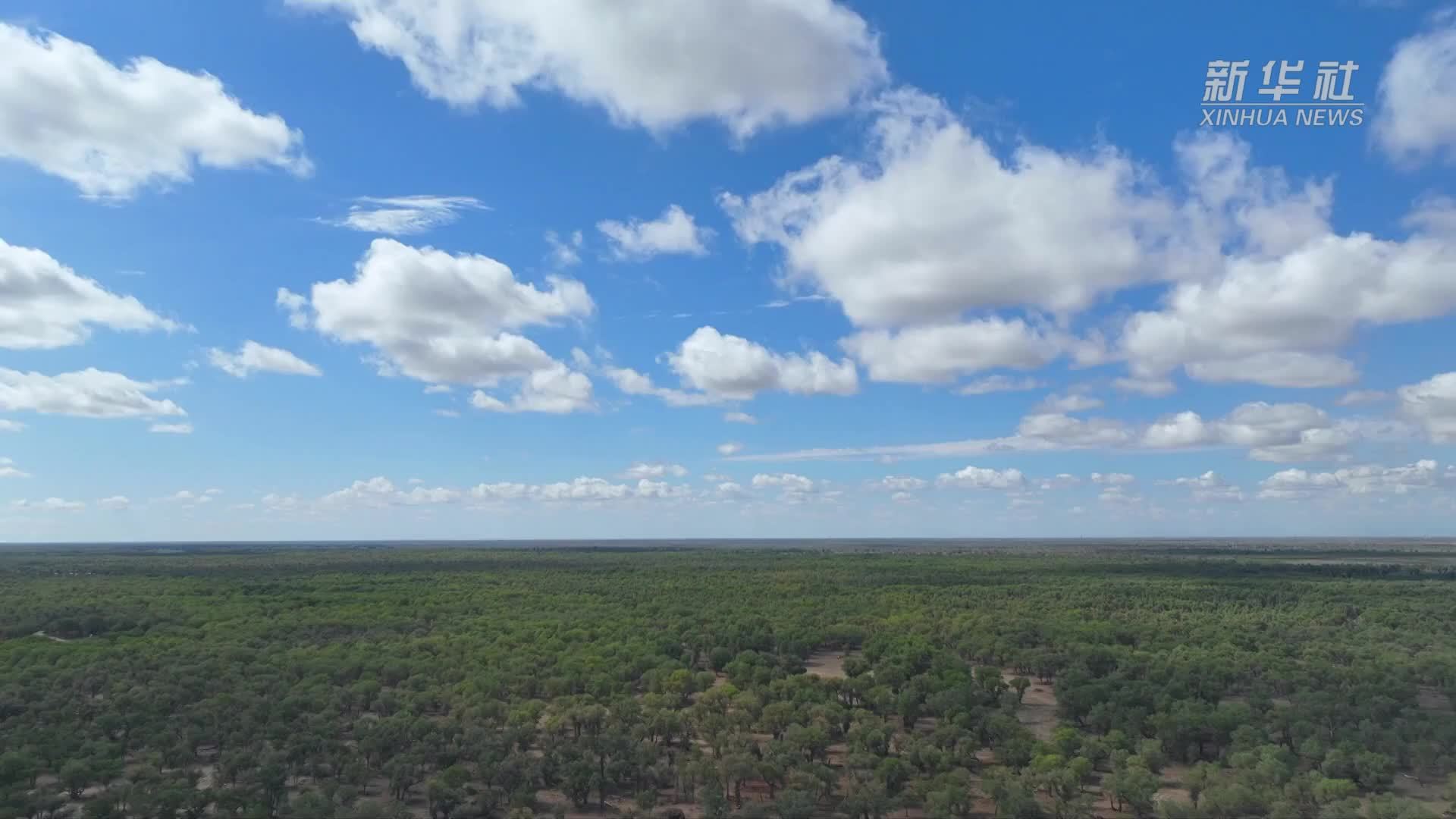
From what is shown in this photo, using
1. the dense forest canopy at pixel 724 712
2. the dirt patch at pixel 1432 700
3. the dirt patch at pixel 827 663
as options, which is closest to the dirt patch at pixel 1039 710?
the dense forest canopy at pixel 724 712

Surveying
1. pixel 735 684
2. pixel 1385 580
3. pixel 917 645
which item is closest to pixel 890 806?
pixel 735 684

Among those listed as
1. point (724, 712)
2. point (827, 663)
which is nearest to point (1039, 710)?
point (827, 663)

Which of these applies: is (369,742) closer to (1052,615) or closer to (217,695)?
(217,695)

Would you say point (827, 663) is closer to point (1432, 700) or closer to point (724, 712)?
point (724, 712)

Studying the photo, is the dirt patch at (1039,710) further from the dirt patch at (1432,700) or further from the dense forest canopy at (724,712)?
the dirt patch at (1432,700)

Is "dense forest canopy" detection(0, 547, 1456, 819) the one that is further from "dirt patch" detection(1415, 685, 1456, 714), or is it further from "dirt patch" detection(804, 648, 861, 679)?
"dirt patch" detection(804, 648, 861, 679)

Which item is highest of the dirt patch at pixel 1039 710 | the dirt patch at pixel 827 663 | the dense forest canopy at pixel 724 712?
the dense forest canopy at pixel 724 712
